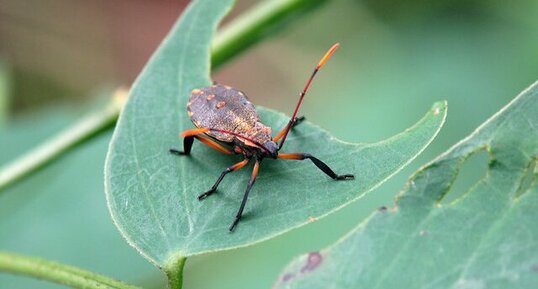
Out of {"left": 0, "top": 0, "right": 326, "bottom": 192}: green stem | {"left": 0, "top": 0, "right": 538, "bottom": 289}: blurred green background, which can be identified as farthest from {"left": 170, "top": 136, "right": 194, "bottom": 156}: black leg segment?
{"left": 0, "top": 0, "right": 538, "bottom": 289}: blurred green background

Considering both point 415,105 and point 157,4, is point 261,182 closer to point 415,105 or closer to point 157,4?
point 415,105

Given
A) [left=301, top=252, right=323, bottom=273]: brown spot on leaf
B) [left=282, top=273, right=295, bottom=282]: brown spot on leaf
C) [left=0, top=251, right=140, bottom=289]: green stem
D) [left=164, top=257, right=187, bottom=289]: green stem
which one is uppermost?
[left=301, top=252, right=323, bottom=273]: brown spot on leaf

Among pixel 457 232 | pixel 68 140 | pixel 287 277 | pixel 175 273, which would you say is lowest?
pixel 68 140

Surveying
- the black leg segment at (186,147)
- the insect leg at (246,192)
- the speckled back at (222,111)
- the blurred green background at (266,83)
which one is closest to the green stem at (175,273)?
the insect leg at (246,192)

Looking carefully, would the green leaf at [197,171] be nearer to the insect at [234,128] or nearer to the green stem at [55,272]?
the insect at [234,128]

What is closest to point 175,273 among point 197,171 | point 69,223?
point 197,171

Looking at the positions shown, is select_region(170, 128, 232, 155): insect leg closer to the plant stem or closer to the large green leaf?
the plant stem

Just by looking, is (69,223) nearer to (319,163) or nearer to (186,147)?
(186,147)
